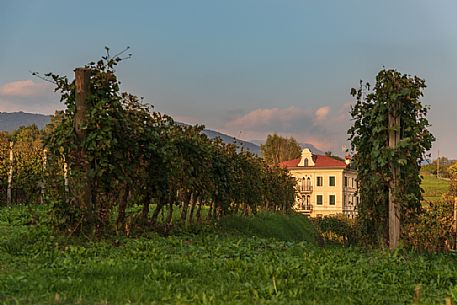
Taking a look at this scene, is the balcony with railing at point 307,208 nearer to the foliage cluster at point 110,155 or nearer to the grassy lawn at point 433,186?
the grassy lawn at point 433,186

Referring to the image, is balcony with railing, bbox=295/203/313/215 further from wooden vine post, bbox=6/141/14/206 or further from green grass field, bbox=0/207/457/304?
green grass field, bbox=0/207/457/304

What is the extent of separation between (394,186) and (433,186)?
59767 mm

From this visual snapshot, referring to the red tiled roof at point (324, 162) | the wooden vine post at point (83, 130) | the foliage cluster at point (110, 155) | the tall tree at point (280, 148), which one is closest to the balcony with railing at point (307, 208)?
the red tiled roof at point (324, 162)

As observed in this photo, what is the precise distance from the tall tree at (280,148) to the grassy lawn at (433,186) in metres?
23.6

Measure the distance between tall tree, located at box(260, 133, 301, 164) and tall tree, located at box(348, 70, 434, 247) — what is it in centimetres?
8077

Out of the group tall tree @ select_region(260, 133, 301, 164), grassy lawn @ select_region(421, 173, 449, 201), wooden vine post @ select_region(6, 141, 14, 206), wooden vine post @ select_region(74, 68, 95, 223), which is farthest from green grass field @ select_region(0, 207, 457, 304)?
tall tree @ select_region(260, 133, 301, 164)

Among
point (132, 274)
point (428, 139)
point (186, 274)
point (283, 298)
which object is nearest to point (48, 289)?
point (132, 274)

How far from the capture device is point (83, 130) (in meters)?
10.2

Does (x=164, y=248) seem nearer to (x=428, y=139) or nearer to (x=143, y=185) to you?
(x=143, y=185)

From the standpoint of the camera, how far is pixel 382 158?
1048 cm

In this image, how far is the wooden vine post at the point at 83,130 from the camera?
399 inches

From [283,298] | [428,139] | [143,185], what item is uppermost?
[428,139]

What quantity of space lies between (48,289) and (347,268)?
3755 mm

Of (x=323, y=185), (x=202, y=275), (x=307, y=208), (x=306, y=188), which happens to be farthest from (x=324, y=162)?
(x=202, y=275)
